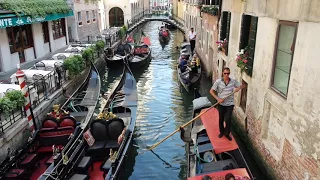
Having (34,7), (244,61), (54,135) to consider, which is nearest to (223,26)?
(244,61)

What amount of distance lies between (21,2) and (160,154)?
706 cm

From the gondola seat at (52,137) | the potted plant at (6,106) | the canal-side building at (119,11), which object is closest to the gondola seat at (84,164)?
the gondola seat at (52,137)

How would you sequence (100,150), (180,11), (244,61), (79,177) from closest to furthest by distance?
(79,177) < (100,150) < (244,61) < (180,11)

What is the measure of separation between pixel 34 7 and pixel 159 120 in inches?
244

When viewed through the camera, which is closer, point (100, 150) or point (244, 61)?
point (100, 150)

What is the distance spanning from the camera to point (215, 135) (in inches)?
217

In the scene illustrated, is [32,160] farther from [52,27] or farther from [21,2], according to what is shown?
[52,27]

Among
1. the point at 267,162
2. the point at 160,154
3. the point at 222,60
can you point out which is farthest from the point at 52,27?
the point at 267,162

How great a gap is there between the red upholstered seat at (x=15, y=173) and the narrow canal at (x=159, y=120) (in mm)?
1760

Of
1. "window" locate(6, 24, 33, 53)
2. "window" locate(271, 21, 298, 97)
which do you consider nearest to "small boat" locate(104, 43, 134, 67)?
"window" locate(6, 24, 33, 53)

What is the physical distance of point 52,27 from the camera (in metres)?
14.1

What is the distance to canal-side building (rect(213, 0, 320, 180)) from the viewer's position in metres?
3.88

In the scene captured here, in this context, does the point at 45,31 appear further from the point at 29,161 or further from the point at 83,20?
the point at 29,161

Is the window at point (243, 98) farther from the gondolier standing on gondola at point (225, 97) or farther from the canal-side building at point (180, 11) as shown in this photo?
the canal-side building at point (180, 11)
